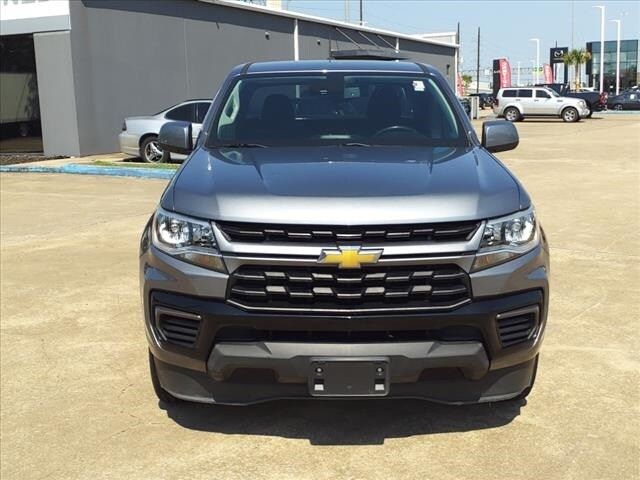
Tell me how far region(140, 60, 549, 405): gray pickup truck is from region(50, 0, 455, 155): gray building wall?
1671 centimetres

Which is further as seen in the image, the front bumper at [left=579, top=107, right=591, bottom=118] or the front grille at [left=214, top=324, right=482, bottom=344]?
the front bumper at [left=579, top=107, right=591, bottom=118]

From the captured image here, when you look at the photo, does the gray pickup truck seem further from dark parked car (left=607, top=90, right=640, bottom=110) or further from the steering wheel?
dark parked car (left=607, top=90, right=640, bottom=110)

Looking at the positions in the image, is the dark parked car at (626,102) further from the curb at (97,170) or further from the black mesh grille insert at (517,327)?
the black mesh grille insert at (517,327)

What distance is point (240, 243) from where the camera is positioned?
292cm

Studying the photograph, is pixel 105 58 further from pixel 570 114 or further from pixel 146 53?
pixel 570 114

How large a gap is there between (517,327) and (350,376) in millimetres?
756

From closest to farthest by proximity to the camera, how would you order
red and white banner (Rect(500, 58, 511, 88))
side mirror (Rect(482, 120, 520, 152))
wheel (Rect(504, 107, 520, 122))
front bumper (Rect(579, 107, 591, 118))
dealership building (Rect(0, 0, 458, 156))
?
side mirror (Rect(482, 120, 520, 152)) → dealership building (Rect(0, 0, 458, 156)) → front bumper (Rect(579, 107, 591, 118)) → wheel (Rect(504, 107, 520, 122)) → red and white banner (Rect(500, 58, 511, 88))

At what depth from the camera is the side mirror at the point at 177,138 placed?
4.63 metres

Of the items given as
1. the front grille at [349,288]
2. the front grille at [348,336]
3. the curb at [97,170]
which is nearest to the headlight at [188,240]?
the front grille at [349,288]

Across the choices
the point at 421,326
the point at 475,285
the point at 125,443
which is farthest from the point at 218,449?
the point at 475,285

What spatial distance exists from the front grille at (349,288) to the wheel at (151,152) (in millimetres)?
13221

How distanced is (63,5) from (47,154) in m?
3.93

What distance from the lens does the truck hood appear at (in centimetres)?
290

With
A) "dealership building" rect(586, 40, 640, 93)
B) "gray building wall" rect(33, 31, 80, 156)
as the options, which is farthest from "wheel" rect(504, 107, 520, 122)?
"dealership building" rect(586, 40, 640, 93)
